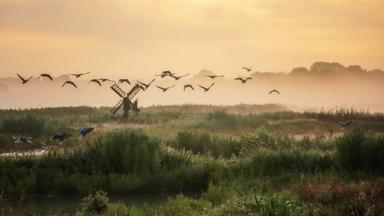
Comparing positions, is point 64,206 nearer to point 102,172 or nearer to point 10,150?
point 102,172

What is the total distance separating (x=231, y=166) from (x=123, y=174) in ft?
13.2

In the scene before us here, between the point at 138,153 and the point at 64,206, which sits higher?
the point at 138,153

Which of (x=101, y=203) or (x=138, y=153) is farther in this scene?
(x=138, y=153)

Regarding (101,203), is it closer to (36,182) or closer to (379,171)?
(36,182)

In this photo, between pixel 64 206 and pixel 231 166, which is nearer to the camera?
pixel 64 206


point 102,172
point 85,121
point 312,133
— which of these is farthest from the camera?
point 85,121

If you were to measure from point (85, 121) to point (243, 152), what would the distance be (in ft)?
83.1

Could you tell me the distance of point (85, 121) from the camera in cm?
4562

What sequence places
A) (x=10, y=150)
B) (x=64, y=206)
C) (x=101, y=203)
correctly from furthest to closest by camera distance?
(x=10, y=150) < (x=64, y=206) < (x=101, y=203)

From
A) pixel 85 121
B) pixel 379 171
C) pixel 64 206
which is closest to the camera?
pixel 64 206

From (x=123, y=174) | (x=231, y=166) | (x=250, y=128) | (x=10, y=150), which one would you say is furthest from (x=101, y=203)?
(x=250, y=128)

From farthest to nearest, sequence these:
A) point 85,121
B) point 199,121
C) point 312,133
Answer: point 85,121, point 199,121, point 312,133

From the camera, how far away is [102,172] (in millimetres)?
18922

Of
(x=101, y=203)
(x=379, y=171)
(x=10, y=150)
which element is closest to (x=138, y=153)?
(x=101, y=203)
